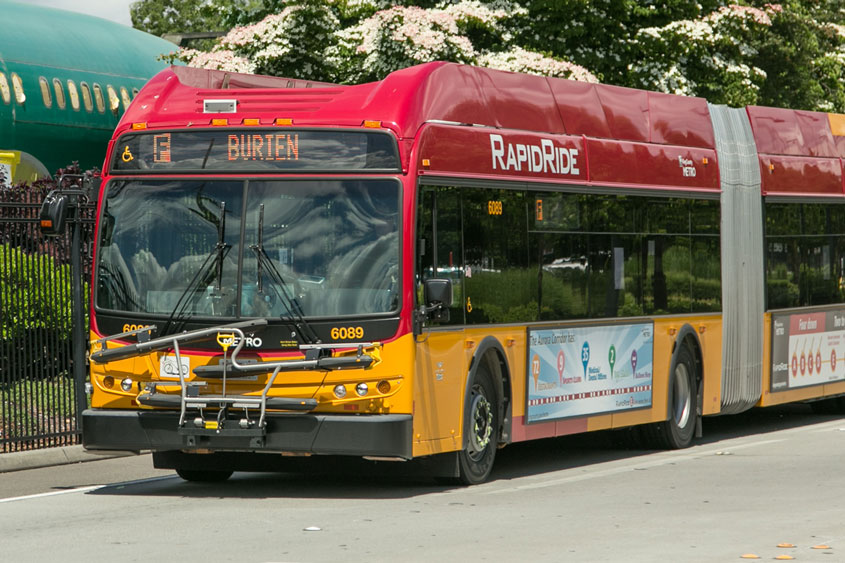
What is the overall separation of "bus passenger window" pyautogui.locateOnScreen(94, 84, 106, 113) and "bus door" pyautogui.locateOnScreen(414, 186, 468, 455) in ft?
70.0

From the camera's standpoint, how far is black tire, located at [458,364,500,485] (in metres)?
13.4

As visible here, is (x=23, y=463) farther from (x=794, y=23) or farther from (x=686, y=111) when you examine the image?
(x=794, y=23)

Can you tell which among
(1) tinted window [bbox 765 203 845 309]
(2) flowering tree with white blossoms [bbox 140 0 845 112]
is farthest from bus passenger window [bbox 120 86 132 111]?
(1) tinted window [bbox 765 203 845 309]

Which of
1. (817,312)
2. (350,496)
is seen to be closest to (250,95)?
(350,496)

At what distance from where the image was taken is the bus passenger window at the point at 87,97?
107 feet

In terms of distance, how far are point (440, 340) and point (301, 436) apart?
4.57 feet

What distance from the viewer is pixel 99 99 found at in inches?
1320

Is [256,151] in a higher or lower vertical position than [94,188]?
higher

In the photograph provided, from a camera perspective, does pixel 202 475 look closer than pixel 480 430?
No

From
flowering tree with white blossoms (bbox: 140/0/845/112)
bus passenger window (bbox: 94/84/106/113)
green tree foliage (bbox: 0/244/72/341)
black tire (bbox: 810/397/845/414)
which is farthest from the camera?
bus passenger window (bbox: 94/84/106/113)

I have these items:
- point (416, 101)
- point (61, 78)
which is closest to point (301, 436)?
point (416, 101)

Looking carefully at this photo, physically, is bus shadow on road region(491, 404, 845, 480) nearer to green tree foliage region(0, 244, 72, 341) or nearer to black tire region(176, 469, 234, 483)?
black tire region(176, 469, 234, 483)

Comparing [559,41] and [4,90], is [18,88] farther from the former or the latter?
[559,41]

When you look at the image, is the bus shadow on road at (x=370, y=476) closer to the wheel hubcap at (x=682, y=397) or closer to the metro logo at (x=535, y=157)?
the wheel hubcap at (x=682, y=397)
